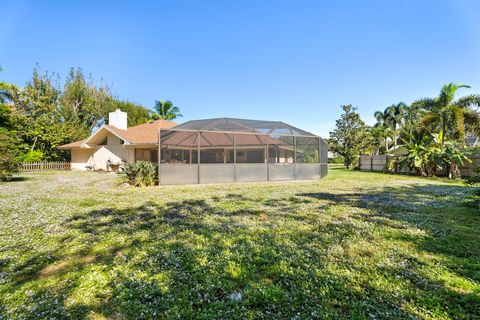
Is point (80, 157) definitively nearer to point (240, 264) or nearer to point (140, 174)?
point (140, 174)

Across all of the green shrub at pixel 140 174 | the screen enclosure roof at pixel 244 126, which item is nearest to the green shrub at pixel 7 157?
the green shrub at pixel 140 174

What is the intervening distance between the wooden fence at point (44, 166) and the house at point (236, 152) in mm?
13710

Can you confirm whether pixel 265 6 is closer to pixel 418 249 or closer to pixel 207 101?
pixel 418 249

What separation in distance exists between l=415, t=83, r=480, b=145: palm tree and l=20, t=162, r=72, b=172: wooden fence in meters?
33.5

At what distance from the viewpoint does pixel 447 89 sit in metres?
16.3

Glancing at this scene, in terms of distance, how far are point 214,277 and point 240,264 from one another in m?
0.49

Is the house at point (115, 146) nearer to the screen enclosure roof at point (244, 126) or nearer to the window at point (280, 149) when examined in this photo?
the screen enclosure roof at point (244, 126)

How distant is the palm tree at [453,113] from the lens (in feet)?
52.3

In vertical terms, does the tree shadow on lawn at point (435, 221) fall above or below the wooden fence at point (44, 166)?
below

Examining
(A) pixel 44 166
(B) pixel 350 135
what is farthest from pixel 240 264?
(A) pixel 44 166

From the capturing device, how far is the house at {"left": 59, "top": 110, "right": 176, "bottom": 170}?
66.3 ft

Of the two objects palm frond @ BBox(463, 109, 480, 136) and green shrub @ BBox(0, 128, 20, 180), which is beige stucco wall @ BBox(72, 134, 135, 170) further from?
palm frond @ BBox(463, 109, 480, 136)

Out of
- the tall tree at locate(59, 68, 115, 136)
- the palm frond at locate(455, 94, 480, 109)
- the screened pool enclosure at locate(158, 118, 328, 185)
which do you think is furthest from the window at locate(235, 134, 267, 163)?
the tall tree at locate(59, 68, 115, 136)

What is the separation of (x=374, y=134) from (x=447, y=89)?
14.8m
